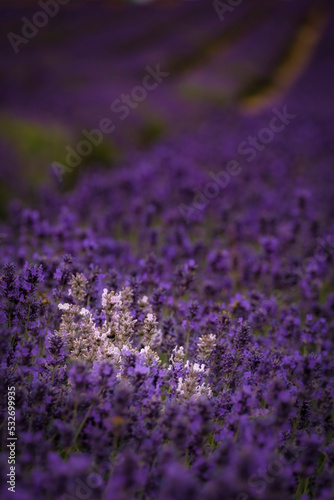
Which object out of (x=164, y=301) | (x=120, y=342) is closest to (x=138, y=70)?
(x=164, y=301)

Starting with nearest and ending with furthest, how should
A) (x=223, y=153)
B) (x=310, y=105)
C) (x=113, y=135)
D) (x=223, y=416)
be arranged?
(x=223, y=416)
(x=223, y=153)
(x=113, y=135)
(x=310, y=105)

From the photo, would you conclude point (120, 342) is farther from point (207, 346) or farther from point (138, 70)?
point (138, 70)

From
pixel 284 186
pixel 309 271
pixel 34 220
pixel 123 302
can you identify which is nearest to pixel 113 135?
pixel 284 186

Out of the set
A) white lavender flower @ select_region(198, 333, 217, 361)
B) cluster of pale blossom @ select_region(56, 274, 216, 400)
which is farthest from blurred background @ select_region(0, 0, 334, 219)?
white lavender flower @ select_region(198, 333, 217, 361)

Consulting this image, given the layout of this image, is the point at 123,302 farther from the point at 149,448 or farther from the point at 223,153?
the point at 223,153

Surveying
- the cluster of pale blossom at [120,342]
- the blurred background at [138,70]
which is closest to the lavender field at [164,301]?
the cluster of pale blossom at [120,342]

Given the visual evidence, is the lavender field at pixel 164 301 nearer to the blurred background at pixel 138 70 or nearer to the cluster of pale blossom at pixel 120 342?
the cluster of pale blossom at pixel 120 342
